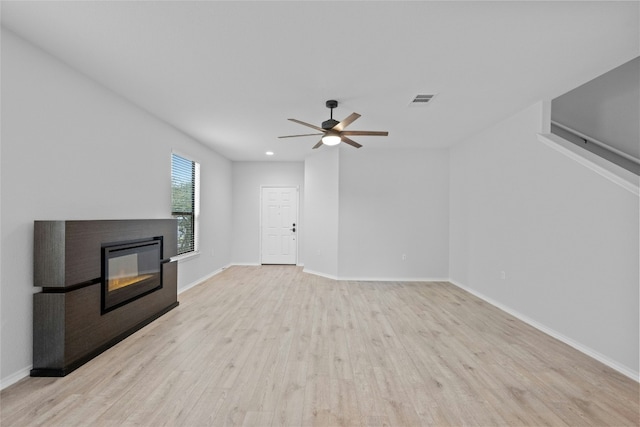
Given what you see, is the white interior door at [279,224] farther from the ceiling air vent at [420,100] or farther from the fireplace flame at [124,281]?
the ceiling air vent at [420,100]

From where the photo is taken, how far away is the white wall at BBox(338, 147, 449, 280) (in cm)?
564

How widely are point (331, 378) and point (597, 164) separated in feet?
10.6

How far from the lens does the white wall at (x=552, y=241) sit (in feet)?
8.04

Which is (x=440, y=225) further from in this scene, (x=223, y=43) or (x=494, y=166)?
(x=223, y=43)

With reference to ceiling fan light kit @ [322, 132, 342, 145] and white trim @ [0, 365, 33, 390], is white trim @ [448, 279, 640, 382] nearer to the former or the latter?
ceiling fan light kit @ [322, 132, 342, 145]

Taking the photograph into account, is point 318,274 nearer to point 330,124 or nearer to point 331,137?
point 331,137

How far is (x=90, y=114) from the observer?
284 centimetres

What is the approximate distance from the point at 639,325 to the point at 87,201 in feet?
17.2

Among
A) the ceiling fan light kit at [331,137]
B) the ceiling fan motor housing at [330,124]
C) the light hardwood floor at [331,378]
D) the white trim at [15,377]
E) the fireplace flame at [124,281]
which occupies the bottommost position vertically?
the light hardwood floor at [331,378]

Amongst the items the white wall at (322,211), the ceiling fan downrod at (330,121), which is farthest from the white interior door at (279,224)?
the ceiling fan downrod at (330,121)

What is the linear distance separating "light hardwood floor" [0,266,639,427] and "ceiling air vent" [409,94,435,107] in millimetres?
2756

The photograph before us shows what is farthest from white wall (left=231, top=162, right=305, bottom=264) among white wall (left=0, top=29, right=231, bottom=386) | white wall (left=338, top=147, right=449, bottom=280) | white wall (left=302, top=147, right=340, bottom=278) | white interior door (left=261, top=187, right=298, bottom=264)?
white wall (left=0, top=29, right=231, bottom=386)

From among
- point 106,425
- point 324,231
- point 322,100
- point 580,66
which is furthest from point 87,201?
point 580,66

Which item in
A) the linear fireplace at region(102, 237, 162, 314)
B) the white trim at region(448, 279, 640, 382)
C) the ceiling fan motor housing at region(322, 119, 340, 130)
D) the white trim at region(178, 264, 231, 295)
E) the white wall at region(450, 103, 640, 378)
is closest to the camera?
the white trim at region(448, 279, 640, 382)
